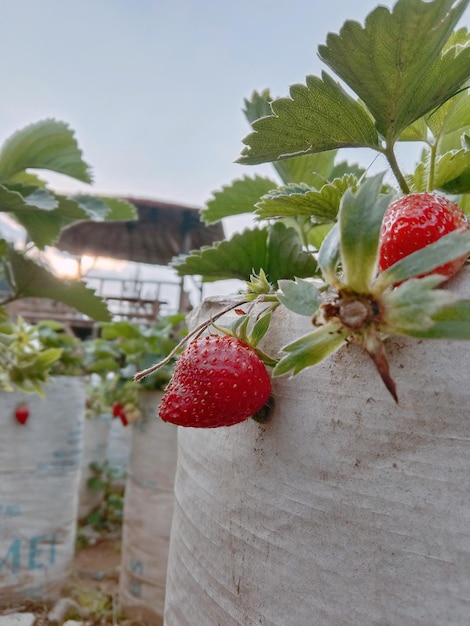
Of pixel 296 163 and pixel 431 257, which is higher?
pixel 296 163

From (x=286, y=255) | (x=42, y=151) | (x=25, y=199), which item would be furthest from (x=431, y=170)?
(x=42, y=151)

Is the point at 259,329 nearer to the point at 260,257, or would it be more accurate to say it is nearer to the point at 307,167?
the point at 260,257

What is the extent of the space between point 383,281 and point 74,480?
112cm

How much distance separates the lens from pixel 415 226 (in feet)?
0.76

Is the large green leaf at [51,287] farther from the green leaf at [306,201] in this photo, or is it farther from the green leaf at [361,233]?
the green leaf at [361,233]

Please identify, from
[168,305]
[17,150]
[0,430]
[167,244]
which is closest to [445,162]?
[17,150]

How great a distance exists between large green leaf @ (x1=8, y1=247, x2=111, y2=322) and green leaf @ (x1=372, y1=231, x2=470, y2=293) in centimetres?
56

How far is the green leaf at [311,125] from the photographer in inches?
10.9

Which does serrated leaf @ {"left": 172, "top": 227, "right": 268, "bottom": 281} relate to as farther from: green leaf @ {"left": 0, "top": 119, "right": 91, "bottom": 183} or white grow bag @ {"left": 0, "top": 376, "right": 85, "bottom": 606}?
white grow bag @ {"left": 0, "top": 376, "right": 85, "bottom": 606}

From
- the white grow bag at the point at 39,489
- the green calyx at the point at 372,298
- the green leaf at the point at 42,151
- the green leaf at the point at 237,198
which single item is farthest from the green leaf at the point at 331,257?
the white grow bag at the point at 39,489

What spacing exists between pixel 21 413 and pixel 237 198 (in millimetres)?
753

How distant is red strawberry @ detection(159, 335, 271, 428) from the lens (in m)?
0.25

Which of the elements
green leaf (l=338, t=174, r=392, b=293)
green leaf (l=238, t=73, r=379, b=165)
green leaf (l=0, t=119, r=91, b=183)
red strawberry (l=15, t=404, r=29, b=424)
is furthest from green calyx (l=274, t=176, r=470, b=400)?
red strawberry (l=15, t=404, r=29, b=424)

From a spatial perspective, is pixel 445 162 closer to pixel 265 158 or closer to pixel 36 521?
pixel 265 158
